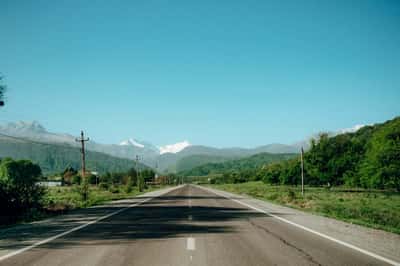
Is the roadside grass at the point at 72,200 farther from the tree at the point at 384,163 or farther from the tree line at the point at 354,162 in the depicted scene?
the tree line at the point at 354,162

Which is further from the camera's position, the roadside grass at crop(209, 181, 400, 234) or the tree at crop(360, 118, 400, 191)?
the tree at crop(360, 118, 400, 191)

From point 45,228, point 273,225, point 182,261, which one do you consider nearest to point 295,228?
point 273,225

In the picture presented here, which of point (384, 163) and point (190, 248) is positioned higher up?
point (384, 163)

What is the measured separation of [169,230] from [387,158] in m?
55.3

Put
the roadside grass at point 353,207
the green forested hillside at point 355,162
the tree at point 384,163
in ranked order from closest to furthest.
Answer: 1. the roadside grass at point 353,207
2. the tree at point 384,163
3. the green forested hillside at point 355,162

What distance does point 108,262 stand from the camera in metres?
7.55

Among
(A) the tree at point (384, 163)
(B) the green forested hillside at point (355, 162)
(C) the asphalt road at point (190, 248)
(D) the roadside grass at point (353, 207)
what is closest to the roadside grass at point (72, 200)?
(C) the asphalt road at point (190, 248)

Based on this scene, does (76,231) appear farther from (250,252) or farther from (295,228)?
(295,228)

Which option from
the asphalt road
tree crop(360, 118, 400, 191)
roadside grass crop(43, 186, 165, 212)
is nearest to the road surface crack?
the asphalt road

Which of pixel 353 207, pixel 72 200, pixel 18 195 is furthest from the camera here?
pixel 72 200

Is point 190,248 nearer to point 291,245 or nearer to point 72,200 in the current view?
point 291,245

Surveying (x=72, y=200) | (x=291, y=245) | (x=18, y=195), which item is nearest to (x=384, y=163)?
(x=72, y=200)

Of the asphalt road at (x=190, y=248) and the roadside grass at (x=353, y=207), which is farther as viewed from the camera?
the roadside grass at (x=353, y=207)

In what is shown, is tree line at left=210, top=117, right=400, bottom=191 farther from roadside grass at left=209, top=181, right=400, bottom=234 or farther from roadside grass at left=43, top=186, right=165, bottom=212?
roadside grass at left=43, top=186, right=165, bottom=212
